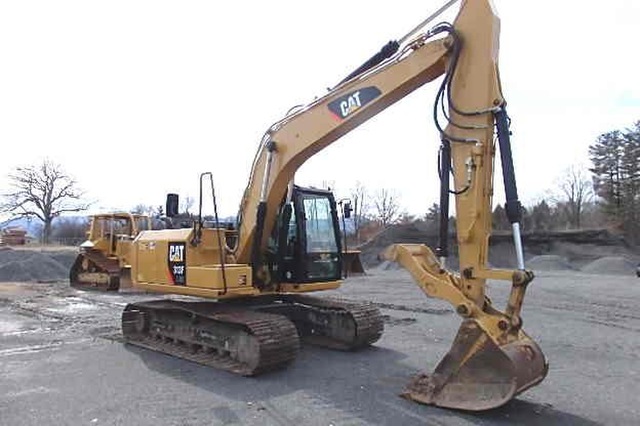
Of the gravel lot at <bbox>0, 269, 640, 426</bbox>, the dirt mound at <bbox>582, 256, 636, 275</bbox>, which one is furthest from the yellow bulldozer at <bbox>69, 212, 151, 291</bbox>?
the dirt mound at <bbox>582, 256, 636, 275</bbox>

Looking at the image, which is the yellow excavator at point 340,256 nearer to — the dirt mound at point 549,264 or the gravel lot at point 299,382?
the gravel lot at point 299,382

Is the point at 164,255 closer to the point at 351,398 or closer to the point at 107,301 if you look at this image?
the point at 351,398

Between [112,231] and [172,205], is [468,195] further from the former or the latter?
[112,231]

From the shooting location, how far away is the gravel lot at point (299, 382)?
5.86 m

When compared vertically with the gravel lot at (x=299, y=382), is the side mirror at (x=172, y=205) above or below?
above

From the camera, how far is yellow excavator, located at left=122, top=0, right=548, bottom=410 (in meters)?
5.79

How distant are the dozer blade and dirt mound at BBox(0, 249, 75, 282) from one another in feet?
73.1

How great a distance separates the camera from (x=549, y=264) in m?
33.1

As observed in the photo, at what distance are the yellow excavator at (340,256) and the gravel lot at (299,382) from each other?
1.19 feet

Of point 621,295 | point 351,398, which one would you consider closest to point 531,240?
point 621,295

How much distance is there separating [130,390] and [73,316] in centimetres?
697

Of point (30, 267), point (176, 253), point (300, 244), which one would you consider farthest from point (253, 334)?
point (30, 267)

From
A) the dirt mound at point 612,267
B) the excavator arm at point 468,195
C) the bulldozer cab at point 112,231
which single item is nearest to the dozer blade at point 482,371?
the excavator arm at point 468,195

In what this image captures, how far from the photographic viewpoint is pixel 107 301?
16125 millimetres
